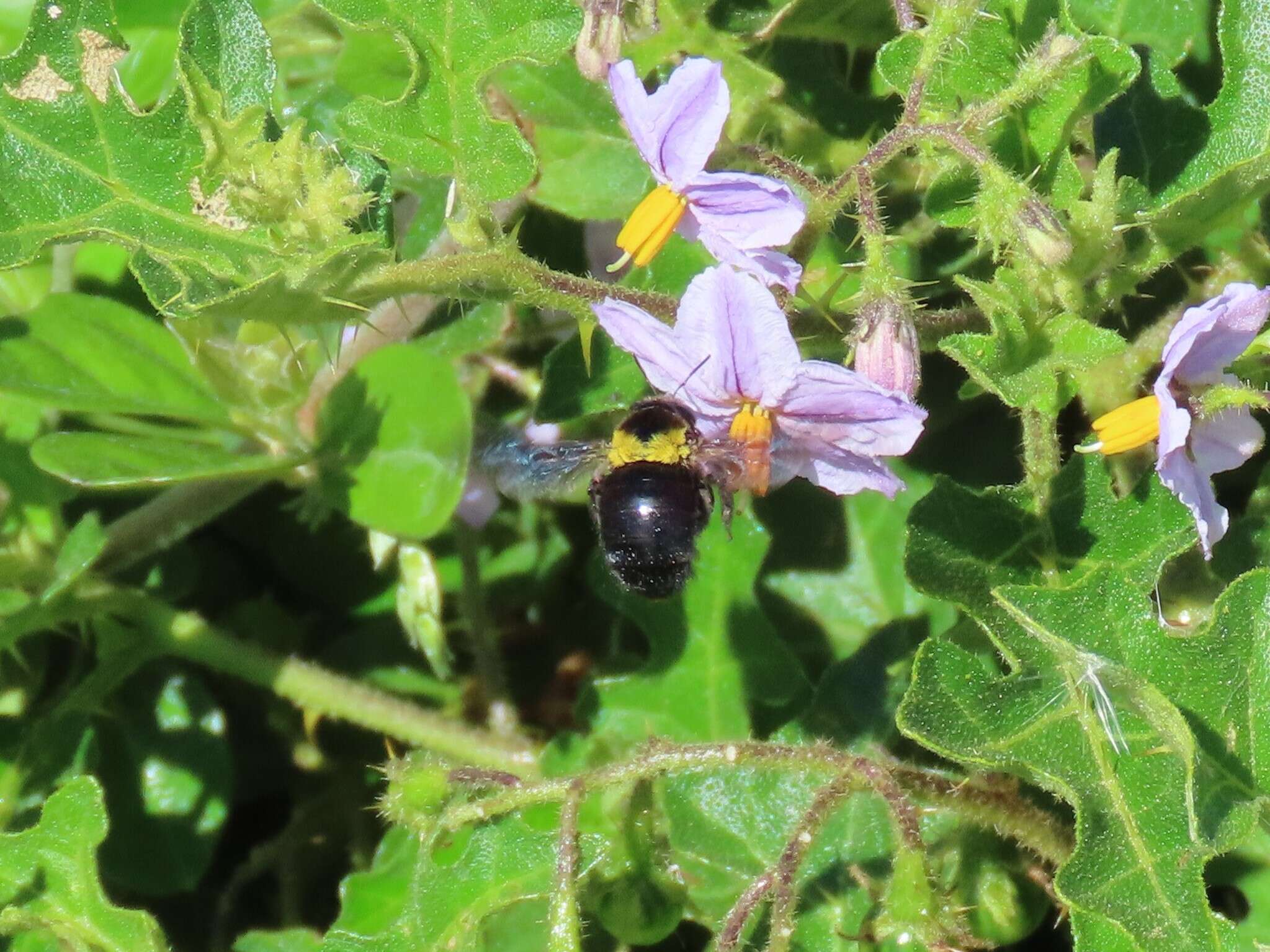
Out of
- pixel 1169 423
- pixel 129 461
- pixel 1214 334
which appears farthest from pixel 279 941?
pixel 1214 334

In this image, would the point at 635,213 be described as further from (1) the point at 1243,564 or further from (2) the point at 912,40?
(1) the point at 1243,564

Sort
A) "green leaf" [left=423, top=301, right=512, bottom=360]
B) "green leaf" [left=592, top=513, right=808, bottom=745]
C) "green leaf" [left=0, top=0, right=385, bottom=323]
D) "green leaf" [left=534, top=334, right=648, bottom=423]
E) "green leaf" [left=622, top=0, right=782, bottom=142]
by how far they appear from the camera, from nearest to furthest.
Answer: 1. "green leaf" [left=0, top=0, right=385, bottom=323]
2. "green leaf" [left=534, top=334, right=648, bottom=423]
3. "green leaf" [left=622, top=0, right=782, bottom=142]
4. "green leaf" [left=592, top=513, right=808, bottom=745]
5. "green leaf" [left=423, top=301, right=512, bottom=360]

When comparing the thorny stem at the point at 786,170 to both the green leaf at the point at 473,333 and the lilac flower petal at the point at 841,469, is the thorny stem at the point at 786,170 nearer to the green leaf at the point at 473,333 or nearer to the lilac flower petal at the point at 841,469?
the lilac flower petal at the point at 841,469

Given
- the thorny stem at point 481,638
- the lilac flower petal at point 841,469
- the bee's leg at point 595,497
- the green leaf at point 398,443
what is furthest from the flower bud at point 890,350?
the thorny stem at point 481,638

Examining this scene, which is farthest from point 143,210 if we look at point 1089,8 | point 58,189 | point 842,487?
point 1089,8

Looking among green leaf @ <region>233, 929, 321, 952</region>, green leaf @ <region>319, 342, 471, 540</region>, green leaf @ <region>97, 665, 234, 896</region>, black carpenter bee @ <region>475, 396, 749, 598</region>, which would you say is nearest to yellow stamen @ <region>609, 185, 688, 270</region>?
black carpenter bee @ <region>475, 396, 749, 598</region>

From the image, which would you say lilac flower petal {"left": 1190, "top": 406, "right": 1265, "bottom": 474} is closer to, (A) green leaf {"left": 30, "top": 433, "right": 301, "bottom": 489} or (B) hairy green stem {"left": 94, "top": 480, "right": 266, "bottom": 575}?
(A) green leaf {"left": 30, "top": 433, "right": 301, "bottom": 489}
